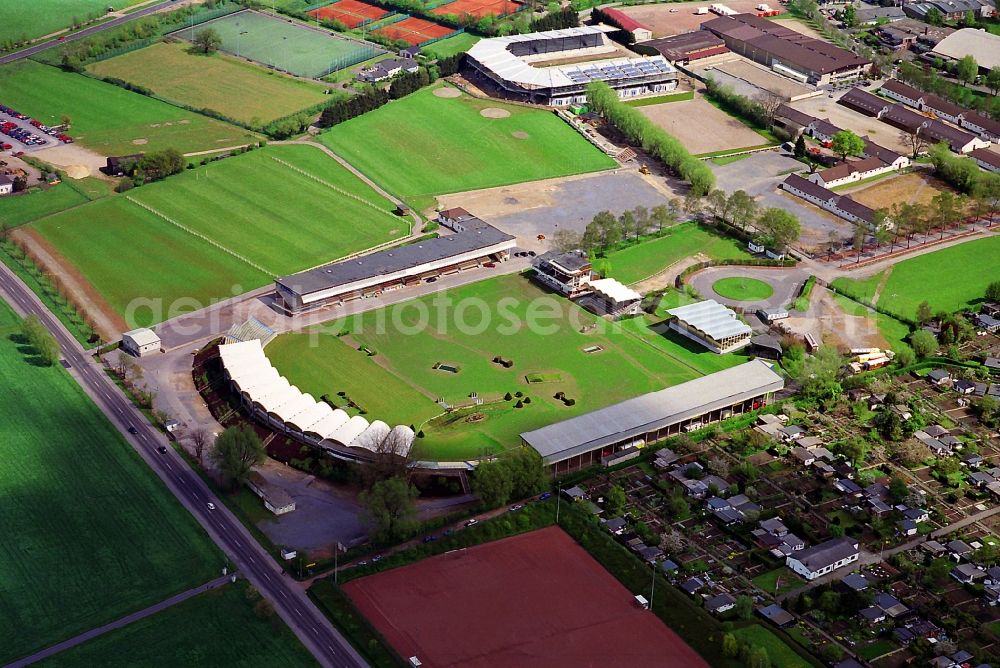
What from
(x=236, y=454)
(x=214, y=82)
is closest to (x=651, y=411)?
(x=236, y=454)

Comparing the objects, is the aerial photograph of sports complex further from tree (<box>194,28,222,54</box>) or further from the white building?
tree (<box>194,28,222,54</box>)

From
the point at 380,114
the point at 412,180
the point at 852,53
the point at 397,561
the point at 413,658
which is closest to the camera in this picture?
the point at 413,658

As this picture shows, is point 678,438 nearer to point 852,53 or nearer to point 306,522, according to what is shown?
point 306,522

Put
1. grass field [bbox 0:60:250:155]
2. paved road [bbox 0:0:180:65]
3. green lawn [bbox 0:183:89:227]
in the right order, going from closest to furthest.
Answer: green lawn [bbox 0:183:89:227] < grass field [bbox 0:60:250:155] < paved road [bbox 0:0:180:65]

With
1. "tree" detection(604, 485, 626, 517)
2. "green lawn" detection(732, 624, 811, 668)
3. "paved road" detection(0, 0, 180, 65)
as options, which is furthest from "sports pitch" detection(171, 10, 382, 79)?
"green lawn" detection(732, 624, 811, 668)

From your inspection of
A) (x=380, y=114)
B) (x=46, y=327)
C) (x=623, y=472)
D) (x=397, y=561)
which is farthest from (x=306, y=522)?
(x=380, y=114)

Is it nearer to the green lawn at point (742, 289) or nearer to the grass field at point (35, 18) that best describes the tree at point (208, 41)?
the grass field at point (35, 18)

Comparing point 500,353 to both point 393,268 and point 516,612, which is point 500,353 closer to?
point 393,268
